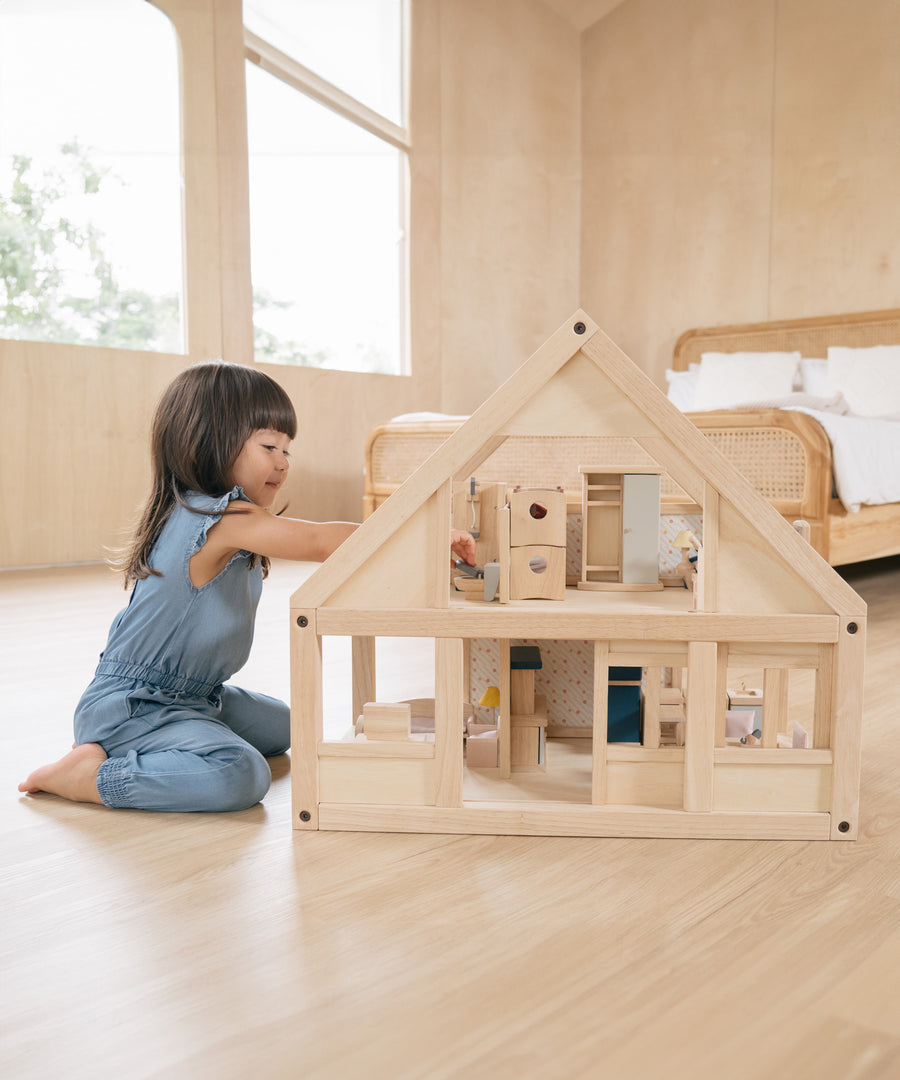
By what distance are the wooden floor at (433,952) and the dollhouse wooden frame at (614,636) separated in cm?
3

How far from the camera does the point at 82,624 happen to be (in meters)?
2.25

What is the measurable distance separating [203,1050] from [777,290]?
4.66 meters

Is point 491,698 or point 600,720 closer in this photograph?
point 600,720

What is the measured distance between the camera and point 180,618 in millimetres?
1153

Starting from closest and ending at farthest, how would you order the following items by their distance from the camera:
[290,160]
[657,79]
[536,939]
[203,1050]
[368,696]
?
[203,1050]
[536,939]
[368,696]
[290,160]
[657,79]

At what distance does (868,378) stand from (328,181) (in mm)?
2540

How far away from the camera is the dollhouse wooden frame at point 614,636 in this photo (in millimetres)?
930

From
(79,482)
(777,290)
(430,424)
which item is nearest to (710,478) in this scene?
(430,424)

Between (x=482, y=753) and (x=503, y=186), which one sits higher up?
(x=503, y=186)

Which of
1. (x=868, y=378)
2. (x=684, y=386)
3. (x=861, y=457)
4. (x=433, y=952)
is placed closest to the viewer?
(x=433, y=952)

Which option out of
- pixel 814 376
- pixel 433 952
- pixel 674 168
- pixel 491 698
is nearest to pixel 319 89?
pixel 674 168

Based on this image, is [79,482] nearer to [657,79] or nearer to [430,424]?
[430,424]

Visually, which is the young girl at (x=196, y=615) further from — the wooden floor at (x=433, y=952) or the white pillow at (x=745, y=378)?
the white pillow at (x=745, y=378)

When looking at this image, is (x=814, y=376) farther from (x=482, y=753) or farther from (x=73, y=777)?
(x=73, y=777)
